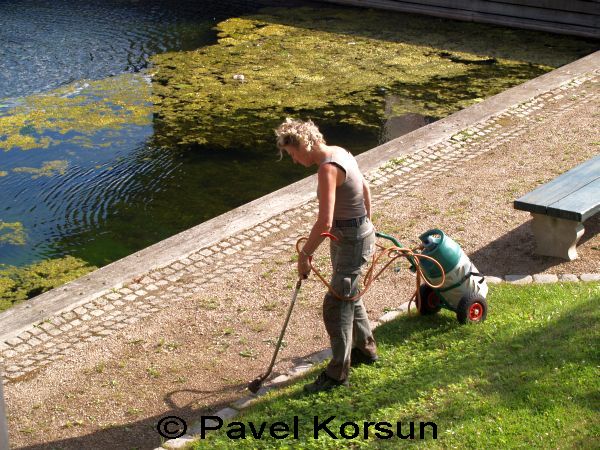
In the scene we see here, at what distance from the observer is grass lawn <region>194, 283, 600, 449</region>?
4480 mm

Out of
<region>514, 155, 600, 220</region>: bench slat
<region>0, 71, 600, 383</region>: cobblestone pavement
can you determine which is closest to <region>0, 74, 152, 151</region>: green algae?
<region>0, 71, 600, 383</region>: cobblestone pavement

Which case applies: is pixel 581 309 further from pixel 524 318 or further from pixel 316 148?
pixel 316 148

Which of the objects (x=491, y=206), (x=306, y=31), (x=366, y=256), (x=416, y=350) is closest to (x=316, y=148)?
(x=366, y=256)

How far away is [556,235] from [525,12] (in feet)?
33.3

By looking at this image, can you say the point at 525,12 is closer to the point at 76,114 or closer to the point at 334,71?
the point at 334,71

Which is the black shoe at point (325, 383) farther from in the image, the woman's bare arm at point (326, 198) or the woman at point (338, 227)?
A: the woman's bare arm at point (326, 198)

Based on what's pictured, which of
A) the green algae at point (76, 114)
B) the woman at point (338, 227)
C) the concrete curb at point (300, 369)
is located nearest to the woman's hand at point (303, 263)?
the woman at point (338, 227)

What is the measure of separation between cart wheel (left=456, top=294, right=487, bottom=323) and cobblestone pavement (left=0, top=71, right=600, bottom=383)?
1.03 m

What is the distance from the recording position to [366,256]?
16.7 feet

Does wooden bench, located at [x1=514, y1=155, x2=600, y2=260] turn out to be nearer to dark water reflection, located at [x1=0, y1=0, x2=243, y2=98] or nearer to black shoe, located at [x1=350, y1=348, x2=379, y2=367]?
black shoe, located at [x1=350, y1=348, x2=379, y2=367]

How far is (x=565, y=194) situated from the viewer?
7176 millimetres

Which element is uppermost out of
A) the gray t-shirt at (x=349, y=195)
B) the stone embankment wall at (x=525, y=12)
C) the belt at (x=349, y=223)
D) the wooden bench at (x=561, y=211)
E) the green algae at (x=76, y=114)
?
the gray t-shirt at (x=349, y=195)

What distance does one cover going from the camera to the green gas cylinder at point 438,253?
18.8ft

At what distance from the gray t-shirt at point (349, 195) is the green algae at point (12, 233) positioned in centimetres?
484
